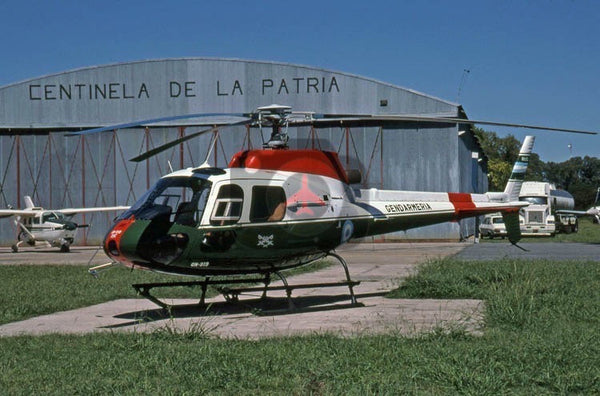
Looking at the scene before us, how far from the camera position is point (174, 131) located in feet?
127

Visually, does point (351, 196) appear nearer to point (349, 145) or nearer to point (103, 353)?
point (103, 353)

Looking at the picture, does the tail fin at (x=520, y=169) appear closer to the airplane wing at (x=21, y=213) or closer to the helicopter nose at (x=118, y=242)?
the helicopter nose at (x=118, y=242)

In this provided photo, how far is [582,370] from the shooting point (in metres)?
6.75

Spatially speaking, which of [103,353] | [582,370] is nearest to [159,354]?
[103,353]

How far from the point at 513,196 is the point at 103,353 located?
1010cm

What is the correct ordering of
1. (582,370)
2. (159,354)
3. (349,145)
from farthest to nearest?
(349,145)
(159,354)
(582,370)

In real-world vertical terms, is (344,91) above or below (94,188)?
above

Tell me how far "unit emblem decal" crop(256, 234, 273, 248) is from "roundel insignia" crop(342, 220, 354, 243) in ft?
5.30

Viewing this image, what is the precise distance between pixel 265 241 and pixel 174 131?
1076 inches

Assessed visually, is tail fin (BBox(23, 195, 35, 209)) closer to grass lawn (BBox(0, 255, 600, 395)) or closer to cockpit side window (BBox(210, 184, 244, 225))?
cockpit side window (BBox(210, 184, 244, 225))

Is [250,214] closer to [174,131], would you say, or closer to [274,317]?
[274,317]

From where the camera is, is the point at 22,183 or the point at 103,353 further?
the point at 22,183

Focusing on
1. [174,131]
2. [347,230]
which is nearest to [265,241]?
[347,230]

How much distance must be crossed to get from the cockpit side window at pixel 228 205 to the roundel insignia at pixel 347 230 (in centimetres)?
217
